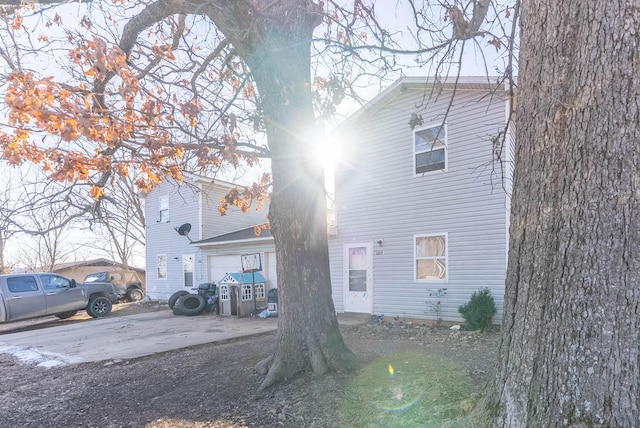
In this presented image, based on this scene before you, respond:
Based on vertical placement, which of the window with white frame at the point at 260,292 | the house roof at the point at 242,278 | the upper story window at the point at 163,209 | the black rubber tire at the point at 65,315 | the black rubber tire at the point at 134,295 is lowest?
the black rubber tire at the point at 134,295

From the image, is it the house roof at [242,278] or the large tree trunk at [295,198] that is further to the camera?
the house roof at [242,278]

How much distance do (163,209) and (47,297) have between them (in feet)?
21.1

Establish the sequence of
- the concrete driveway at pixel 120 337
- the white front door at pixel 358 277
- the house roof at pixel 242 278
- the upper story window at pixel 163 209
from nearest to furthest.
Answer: the concrete driveway at pixel 120 337 → the white front door at pixel 358 277 → the house roof at pixel 242 278 → the upper story window at pixel 163 209

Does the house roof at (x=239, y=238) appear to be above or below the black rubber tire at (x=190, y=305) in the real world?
above

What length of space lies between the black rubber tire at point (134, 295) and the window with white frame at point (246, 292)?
976 cm

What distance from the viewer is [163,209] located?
16.8m

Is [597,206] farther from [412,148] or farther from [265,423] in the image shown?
[412,148]

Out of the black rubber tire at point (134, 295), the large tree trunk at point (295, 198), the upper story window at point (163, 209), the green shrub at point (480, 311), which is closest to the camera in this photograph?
the large tree trunk at point (295, 198)

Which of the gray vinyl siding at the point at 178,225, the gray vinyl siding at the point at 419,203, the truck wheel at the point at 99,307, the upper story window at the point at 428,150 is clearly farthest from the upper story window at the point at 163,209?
the upper story window at the point at 428,150

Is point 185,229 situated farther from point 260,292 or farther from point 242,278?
point 260,292

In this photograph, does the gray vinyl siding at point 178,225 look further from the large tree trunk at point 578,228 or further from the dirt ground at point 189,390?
the large tree trunk at point 578,228

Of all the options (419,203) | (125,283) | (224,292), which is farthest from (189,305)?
(125,283)

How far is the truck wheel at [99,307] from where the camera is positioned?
12297 mm

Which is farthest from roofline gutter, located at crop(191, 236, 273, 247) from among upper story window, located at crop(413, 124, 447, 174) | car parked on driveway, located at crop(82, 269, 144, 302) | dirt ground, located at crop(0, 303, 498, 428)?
car parked on driveway, located at crop(82, 269, 144, 302)
